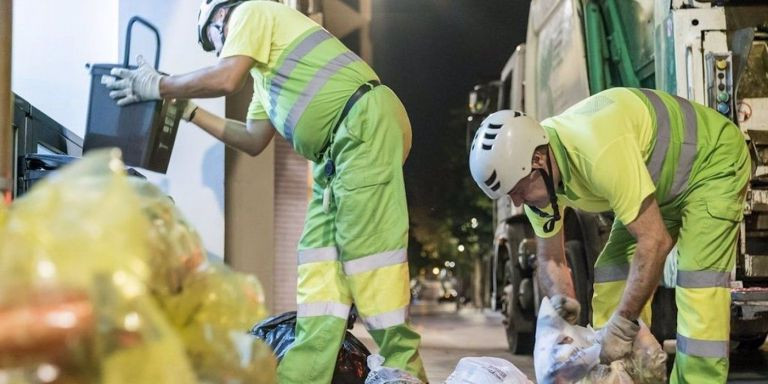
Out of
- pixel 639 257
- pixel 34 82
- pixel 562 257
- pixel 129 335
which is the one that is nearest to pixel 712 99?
pixel 562 257

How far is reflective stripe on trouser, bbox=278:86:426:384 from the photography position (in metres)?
3.15

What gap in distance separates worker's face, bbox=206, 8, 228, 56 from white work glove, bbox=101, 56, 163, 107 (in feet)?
0.87

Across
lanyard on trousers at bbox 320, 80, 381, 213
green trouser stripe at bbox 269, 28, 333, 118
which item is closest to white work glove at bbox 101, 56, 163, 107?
green trouser stripe at bbox 269, 28, 333, 118

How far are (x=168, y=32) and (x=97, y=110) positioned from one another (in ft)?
4.07

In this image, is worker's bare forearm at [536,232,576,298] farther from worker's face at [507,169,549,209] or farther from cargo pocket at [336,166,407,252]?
cargo pocket at [336,166,407,252]

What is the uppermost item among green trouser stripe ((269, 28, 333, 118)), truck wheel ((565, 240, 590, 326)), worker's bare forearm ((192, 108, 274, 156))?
green trouser stripe ((269, 28, 333, 118))

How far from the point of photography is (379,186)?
3.19m

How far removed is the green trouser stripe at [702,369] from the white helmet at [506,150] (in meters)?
0.98

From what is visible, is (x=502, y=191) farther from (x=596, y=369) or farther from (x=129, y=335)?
(x=129, y=335)

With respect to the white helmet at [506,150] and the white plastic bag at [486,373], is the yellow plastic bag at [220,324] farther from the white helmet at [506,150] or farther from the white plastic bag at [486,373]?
the white helmet at [506,150]

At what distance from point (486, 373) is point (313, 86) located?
129 centimetres

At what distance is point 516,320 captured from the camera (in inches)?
303

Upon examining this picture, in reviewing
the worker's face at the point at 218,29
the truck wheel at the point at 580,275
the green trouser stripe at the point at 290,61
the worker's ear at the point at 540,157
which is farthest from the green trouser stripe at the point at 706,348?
the truck wheel at the point at 580,275

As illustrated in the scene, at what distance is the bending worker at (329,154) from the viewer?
10.4 ft
